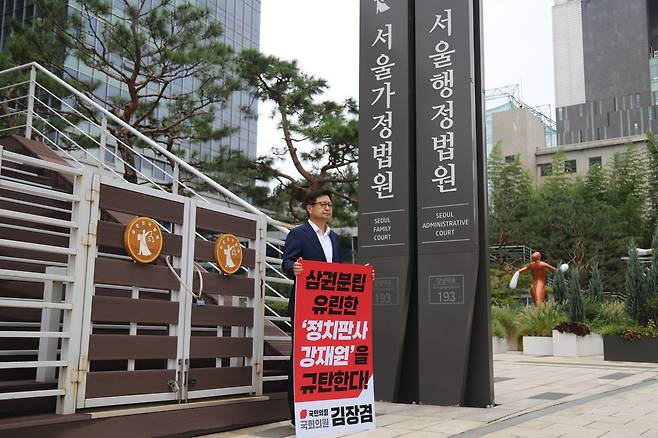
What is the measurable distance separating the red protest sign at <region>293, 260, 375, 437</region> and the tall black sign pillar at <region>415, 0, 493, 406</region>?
137 cm

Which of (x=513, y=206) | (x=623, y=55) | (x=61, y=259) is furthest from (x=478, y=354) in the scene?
(x=623, y=55)

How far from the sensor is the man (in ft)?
13.9

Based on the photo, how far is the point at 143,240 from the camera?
3920mm

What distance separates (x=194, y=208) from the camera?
172 inches

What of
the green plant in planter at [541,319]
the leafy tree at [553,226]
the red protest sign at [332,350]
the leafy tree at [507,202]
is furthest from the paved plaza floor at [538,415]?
the leafy tree at [507,202]

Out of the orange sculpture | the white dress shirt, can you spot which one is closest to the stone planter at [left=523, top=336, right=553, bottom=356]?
the orange sculpture

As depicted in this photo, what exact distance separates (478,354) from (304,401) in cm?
208

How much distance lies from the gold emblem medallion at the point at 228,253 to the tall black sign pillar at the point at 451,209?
186 centimetres

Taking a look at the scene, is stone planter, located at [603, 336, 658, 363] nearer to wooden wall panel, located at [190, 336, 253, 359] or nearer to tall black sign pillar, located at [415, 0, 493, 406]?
tall black sign pillar, located at [415, 0, 493, 406]

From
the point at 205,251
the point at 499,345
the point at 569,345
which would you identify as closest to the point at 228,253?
the point at 205,251

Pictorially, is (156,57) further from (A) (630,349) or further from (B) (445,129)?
(A) (630,349)

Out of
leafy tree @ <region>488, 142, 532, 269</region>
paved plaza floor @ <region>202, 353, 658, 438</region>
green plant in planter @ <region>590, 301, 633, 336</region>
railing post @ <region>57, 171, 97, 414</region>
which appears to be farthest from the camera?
leafy tree @ <region>488, 142, 532, 269</region>

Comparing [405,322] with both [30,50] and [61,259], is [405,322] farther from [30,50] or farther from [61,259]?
[30,50]

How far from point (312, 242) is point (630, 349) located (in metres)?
9.57
